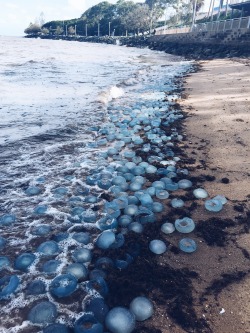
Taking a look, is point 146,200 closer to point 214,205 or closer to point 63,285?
point 214,205

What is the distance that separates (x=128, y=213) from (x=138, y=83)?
34.6ft

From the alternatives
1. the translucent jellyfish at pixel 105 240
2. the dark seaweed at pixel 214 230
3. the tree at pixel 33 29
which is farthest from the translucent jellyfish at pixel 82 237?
the tree at pixel 33 29

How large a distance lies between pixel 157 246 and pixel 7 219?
5.32 ft

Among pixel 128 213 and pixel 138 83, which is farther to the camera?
pixel 138 83

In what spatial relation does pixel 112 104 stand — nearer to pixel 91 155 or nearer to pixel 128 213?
pixel 91 155

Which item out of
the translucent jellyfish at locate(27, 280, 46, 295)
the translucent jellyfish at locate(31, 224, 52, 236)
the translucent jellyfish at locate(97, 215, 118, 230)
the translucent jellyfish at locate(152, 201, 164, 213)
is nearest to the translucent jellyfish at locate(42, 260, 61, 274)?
the translucent jellyfish at locate(27, 280, 46, 295)

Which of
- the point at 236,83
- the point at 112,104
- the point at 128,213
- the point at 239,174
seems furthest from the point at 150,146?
the point at 236,83

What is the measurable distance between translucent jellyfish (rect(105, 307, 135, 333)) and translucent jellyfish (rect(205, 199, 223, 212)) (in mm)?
1563

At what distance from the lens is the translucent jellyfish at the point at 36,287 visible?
208 cm

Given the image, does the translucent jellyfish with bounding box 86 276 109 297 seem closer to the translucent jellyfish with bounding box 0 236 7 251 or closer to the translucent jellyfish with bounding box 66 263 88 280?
the translucent jellyfish with bounding box 66 263 88 280

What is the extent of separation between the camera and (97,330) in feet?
5.59

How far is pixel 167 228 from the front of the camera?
2.68m

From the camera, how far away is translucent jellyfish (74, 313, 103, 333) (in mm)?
1708

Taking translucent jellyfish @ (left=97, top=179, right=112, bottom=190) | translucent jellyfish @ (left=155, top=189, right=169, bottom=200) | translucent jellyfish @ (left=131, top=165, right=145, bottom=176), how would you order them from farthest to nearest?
translucent jellyfish @ (left=131, top=165, right=145, bottom=176), translucent jellyfish @ (left=97, top=179, right=112, bottom=190), translucent jellyfish @ (left=155, top=189, right=169, bottom=200)
